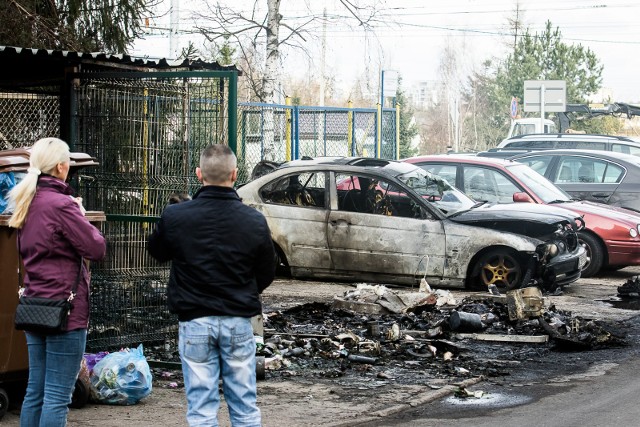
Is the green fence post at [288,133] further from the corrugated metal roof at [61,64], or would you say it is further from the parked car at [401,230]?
the corrugated metal roof at [61,64]

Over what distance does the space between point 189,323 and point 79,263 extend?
82 centimetres

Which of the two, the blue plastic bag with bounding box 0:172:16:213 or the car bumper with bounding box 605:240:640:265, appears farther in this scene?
the car bumper with bounding box 605:240:640:265

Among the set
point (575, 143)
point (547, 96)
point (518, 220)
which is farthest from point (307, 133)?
point (547, 96)

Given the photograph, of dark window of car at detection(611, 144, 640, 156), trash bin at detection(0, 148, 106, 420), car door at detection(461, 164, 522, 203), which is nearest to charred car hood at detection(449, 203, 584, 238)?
car door at detection(461, 164, 522, 203)

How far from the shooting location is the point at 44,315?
17.1 feet

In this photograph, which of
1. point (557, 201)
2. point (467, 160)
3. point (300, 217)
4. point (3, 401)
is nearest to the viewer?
point (3, 401)

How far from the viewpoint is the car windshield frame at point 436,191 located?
43.8ft

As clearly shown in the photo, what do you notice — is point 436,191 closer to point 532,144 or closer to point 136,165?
point 136,165

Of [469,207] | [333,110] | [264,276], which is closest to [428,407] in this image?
[264,276]

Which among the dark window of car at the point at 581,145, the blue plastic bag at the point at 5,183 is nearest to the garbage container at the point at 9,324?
the blue plastic bag at the point at 5,183

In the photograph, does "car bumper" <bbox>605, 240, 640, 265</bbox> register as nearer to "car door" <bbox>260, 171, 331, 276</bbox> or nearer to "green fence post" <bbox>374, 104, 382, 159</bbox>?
"car door" <bbox>260, 171, 331, 276</bbox>

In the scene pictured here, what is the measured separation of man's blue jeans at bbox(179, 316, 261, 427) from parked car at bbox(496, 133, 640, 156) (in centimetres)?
1871

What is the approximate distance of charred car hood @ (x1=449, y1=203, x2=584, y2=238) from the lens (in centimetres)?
1294

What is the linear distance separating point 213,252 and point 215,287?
0.56ft
